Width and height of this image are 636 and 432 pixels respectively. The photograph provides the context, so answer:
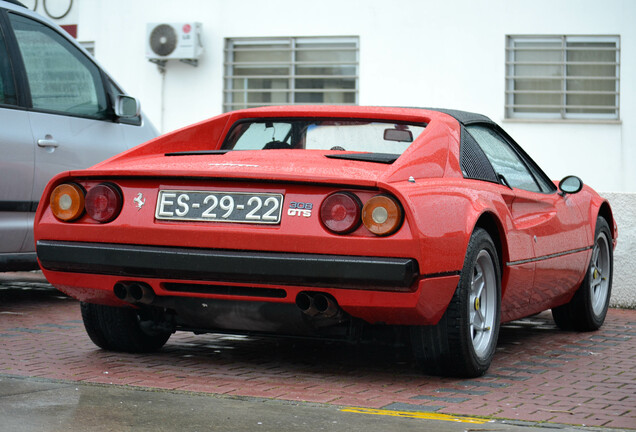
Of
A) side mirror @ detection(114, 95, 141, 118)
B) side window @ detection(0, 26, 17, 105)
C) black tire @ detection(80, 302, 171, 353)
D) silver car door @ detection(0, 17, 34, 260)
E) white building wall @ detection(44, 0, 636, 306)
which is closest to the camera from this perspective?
black tire @ detection(80, 302, 171, 353)

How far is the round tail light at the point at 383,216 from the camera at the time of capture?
14.6 feet

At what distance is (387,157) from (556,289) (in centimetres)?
183

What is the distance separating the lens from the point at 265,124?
19.0ft

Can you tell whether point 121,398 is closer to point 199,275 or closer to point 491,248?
point 199,275

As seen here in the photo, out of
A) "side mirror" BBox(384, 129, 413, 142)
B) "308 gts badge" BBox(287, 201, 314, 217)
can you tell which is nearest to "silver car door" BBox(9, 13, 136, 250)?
"side mirror" BBox(384, 129, 413, 142)

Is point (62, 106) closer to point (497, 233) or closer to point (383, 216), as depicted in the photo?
point (497, 233)

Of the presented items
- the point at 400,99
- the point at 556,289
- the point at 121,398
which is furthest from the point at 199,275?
the point at 400,99

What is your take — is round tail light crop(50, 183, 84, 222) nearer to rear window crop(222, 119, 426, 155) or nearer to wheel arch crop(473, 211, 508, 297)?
rear window crop(222, 119, 426, 155)

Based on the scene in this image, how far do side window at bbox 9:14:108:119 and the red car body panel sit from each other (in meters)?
2.00

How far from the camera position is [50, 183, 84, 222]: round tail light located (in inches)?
194

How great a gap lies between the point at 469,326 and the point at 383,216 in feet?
2.50

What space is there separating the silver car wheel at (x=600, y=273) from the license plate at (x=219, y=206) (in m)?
3.16

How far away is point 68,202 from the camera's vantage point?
493 cm

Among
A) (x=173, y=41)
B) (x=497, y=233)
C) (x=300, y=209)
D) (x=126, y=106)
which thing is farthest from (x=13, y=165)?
(x=173, y=41)
